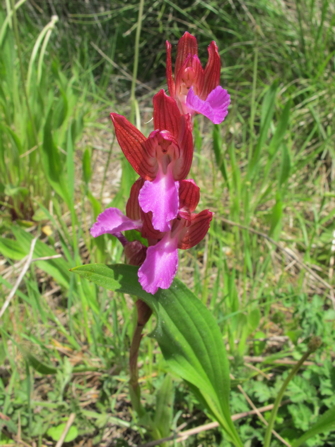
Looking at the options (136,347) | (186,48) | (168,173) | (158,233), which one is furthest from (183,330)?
(186,48)

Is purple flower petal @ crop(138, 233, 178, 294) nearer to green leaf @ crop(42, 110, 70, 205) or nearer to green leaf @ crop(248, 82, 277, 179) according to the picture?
green leaf @ crop(42, 110, 70, 205)

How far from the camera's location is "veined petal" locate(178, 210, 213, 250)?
0.80m

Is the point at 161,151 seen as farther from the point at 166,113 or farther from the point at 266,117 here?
the point at 266,117

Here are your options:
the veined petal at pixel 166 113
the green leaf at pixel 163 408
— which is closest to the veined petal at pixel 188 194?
the veined petal at pixel 166 113

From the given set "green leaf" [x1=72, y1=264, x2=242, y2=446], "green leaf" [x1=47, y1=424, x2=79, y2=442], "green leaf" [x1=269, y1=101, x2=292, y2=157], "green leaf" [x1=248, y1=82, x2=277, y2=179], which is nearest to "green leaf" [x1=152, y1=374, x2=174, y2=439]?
"green leaf" [x1=72, y1=264, x2=242, y2=446]

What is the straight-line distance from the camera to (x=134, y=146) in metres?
0.80

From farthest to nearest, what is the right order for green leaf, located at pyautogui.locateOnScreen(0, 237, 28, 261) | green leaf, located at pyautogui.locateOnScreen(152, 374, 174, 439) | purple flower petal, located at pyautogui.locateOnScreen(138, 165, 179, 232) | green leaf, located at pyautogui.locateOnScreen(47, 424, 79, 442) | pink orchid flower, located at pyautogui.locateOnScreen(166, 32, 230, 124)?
green leaf, located at pyautogui.locateOnScreen(0, 237, 28, 261), green leaf, located at pyautogui.locateOnScreen(47, 424, 79, 442), green leaf, located at pyautogui.locateOnScreen(152, 374, 174, 439), pink orchid flower, located at pyautogui.locateOnScreen(166, 32, 230, 124), purple flower petal, located at pyautogui.locateOnScreen(138, 165, 179, 232)

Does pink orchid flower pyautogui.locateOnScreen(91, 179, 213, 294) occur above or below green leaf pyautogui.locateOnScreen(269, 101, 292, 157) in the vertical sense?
below

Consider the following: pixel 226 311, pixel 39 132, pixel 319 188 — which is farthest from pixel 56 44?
pixel 226 311

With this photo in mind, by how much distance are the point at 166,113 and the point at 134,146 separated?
89mm

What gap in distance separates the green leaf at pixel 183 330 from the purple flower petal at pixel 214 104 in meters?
0.34

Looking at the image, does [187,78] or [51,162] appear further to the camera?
[51,162]

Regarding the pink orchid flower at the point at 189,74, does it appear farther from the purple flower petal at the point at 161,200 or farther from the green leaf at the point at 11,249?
the green leaf at the point at 11,249

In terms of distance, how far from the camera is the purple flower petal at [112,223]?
0.83 m
